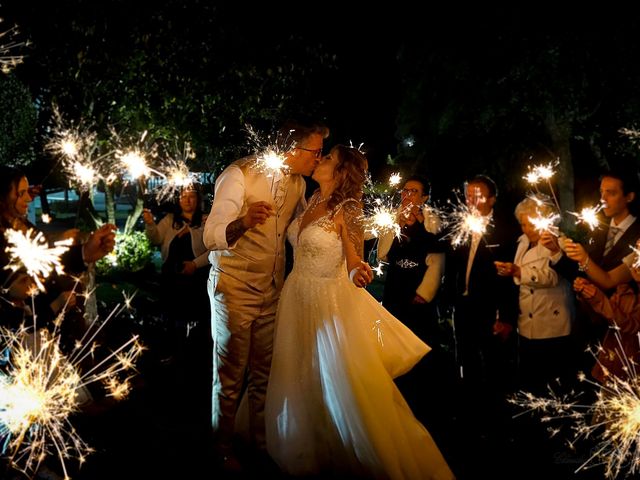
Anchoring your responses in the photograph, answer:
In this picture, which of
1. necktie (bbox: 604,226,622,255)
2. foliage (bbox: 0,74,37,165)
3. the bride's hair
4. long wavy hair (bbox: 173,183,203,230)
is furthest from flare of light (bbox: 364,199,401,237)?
foliage (bbox: 0,74,37,165)

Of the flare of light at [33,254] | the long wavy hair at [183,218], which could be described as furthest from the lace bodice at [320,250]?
the long wavy hair at [183,218]

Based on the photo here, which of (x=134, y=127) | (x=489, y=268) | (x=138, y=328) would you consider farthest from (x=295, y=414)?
(x=134, y=127)

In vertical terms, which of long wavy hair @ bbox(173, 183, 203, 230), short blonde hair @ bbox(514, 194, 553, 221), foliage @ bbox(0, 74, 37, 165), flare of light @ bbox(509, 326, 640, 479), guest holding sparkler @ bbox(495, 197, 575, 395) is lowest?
flare of light @ bbox(509, 326, 640, 479)

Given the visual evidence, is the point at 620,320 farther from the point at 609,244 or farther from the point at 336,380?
the point at 336,380

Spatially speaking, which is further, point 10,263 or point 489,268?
point 489,268

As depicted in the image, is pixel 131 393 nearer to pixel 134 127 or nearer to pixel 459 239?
pixel 459 239

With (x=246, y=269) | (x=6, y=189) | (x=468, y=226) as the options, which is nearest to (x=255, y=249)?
(x=246, y=269)

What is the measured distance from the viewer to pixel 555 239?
5.36m

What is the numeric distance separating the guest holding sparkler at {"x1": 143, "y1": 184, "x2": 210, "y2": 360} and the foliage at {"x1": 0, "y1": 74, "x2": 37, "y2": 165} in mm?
2832

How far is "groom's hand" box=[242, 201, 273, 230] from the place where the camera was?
4.35 m

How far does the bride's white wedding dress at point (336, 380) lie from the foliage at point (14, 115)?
225 inches

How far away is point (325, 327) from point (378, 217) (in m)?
1.13

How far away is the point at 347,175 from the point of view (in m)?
4.87

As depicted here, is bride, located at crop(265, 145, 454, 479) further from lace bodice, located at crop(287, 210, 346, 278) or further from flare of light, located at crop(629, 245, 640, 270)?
flare of light, located at crop(629, 245, 640, 270)
